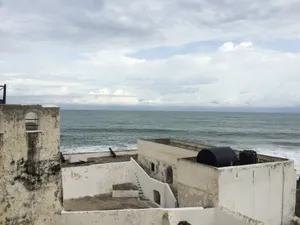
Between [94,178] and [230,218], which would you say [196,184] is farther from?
[94,178]

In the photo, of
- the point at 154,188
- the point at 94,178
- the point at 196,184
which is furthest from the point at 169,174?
the point at 196,184

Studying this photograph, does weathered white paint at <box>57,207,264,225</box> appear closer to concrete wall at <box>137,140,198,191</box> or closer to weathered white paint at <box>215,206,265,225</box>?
weathered white paint at <box>215,206,265,225</box>

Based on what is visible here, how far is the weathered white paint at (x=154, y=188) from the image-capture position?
17.8m

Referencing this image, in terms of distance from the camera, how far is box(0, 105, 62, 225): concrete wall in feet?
41.3

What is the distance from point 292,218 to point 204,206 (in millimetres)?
5098

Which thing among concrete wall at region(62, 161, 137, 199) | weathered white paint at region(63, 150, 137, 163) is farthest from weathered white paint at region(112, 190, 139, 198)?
weathered white paint at region(63, 150, 137, 163)

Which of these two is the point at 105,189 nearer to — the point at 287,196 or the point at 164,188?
the point at 164,188

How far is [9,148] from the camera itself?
41.3ft

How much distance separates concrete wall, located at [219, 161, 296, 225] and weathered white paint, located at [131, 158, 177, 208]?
3402mm

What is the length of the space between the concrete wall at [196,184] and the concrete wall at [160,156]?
212cm

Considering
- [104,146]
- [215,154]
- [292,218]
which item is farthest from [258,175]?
[104,146]

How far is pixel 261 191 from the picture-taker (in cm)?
1583

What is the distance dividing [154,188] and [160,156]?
259cm

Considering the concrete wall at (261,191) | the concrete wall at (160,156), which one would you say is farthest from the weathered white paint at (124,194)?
the concrete wall at (261,191)
